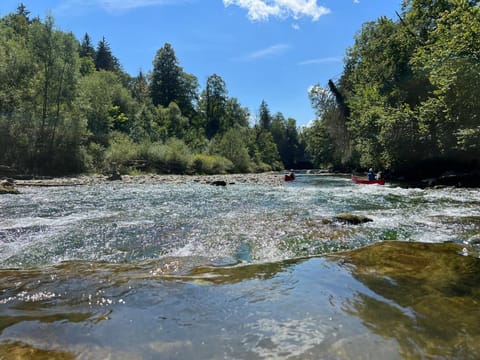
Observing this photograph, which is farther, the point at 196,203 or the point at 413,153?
the point at 413,153

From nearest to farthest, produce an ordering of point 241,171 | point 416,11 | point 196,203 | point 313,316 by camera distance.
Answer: point 313,316 → point 196,203 → point 416,11 → point 241,171

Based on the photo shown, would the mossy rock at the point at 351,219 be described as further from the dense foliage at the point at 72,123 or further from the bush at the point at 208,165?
the bush at the point at 208,165

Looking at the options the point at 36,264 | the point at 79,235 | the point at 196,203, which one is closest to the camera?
the point at 36,264

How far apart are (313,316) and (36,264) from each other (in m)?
5.47

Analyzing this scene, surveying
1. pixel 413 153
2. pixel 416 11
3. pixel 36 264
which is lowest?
pixel 36 264

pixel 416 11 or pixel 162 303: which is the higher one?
pixel 416 11

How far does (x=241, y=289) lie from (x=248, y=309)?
693 mm

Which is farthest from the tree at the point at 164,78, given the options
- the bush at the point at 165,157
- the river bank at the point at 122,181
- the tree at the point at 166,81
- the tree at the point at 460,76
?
the tree at the point at 460,76

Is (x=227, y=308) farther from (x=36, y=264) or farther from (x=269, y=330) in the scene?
(x=36, y=264)

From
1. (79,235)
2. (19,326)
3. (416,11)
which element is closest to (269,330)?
(19,326)

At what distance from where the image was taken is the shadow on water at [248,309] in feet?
10.7

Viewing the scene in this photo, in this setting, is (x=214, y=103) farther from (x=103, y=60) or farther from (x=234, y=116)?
(x=103, y=60)

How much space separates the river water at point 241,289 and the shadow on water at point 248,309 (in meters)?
0.02

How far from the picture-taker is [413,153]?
2731 cm
